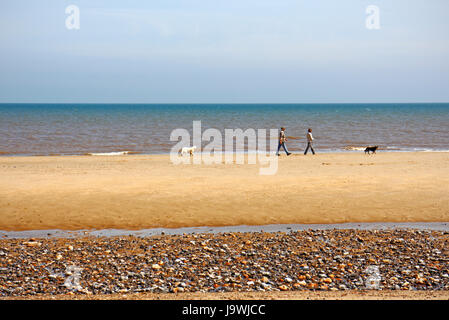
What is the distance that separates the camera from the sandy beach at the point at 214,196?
13336mm

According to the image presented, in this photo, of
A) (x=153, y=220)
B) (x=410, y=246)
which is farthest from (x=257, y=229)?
(x=410, y=246)

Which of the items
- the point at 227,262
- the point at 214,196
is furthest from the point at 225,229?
the point at 214,196

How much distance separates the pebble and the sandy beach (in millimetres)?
1636

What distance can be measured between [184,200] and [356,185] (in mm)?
6596

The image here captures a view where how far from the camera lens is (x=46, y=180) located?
18.5 meters

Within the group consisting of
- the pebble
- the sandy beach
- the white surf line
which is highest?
the sandy beach

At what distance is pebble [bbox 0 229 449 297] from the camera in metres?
8.31

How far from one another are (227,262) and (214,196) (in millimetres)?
6215

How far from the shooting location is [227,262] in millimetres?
9508

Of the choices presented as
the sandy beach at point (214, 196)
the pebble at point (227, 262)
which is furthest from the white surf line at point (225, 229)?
the pebble at point (227, 262)

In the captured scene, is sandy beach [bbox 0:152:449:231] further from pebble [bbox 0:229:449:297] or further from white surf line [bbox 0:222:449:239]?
pebble [bbox 0:229:449:297]

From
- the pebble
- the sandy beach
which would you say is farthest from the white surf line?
the pebble
